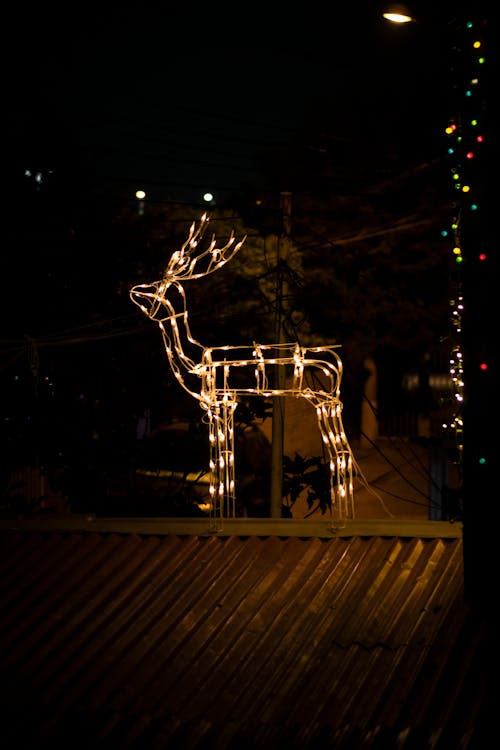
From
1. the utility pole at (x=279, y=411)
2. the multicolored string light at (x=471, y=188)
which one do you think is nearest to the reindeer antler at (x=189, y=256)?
the multicolored string light at (x=471, y=188)

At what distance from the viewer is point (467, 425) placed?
5512mm

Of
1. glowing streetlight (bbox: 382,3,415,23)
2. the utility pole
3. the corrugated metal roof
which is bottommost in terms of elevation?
the corrugated metal roof

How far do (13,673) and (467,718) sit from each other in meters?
3.16

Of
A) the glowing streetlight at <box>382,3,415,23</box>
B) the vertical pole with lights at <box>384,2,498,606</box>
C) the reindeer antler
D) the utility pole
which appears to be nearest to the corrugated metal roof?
the vertical pole with lights at <box>384,2,498,606</box>

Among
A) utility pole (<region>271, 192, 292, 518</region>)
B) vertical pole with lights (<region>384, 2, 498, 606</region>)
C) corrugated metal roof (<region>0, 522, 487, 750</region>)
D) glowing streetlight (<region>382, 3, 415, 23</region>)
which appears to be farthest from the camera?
utility pole (<region>271, 192, 292, 518</region>)

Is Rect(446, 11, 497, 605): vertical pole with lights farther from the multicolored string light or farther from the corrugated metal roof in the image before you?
the corrugated metal roof

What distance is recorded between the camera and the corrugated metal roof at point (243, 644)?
16.6 ft

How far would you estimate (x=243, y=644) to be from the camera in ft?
19.5

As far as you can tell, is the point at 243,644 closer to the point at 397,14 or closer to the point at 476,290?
the point at 476,290

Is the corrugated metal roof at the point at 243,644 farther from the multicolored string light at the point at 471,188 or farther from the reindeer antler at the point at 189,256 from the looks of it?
the reindeer antler at the point at 189,256

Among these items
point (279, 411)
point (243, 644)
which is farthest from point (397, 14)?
point (279, 411)

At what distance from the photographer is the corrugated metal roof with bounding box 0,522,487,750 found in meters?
5.06

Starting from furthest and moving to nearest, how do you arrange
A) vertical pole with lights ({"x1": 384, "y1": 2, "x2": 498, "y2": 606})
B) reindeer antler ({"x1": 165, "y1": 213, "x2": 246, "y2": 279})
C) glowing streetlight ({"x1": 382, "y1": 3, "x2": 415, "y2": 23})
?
reindeer antler ({"x1": 165, "y1": 213, "x2": 246, "y2": 279}) < glowing streetlight ({"x1": 382, "y1": 3, "x2": 415, "y2": 23}) < vertical pole with lights ({"x1": 384, "y1": 2, "x2": 498, "y2": 606})

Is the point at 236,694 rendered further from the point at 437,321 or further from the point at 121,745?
the point at 437,321
